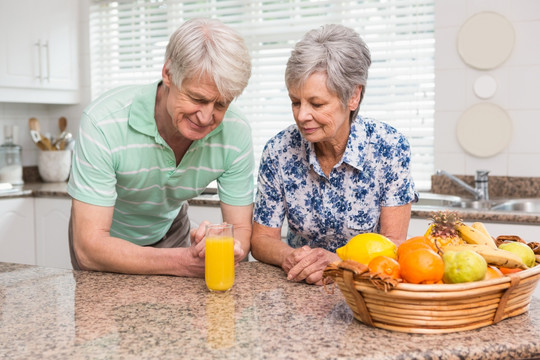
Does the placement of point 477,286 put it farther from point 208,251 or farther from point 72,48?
point 72,48

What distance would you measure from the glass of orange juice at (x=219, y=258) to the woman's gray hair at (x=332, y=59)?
404 millimetres

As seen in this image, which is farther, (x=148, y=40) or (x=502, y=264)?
(x=148, y=40)

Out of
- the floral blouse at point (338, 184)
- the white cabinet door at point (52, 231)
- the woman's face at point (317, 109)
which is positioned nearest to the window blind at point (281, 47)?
the white cabinet door at point (52, 231)

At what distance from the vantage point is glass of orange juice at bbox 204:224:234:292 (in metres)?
1.32

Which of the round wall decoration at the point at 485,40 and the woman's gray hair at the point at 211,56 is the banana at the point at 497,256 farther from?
the round wall decoration at the point at 485,40

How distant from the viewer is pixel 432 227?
120cm

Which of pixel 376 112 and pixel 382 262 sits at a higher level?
pixel 376 112

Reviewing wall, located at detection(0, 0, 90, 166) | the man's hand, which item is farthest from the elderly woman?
wall, located at detection(0, 0, 90, 166)

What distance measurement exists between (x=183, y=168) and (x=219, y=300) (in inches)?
20.7

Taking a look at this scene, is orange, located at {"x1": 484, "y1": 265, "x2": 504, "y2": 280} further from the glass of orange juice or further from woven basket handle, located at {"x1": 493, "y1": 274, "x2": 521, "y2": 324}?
the glass of orange juice

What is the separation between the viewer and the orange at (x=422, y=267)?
1041 millimetres

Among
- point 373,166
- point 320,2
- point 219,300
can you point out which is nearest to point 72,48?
point 320,2

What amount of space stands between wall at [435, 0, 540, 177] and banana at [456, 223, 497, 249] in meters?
1.83

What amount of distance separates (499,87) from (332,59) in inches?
66.6
